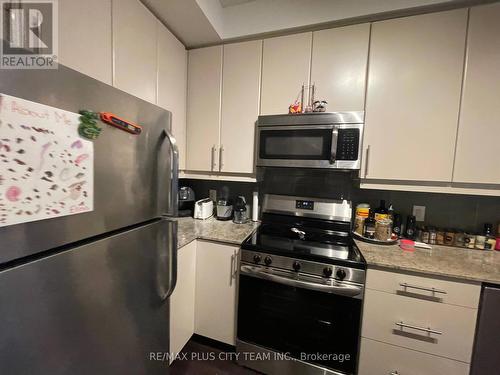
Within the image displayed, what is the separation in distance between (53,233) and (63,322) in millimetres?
245

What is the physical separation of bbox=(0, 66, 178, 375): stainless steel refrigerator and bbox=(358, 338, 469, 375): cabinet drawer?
3.59 ft

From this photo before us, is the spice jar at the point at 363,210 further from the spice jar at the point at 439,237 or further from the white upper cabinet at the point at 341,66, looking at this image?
the white upper cabinet at the point at 341,66

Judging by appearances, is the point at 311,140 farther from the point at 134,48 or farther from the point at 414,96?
the point at 134,48

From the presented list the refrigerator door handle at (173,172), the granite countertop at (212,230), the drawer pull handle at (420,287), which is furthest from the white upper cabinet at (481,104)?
the refrigerator door handle at (173,172)

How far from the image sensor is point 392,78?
133 centimetres

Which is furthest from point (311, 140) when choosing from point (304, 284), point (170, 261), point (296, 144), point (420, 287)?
point (170, 261)

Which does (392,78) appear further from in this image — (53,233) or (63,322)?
(63,322)

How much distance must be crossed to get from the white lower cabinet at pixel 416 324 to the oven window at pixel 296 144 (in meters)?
0.78

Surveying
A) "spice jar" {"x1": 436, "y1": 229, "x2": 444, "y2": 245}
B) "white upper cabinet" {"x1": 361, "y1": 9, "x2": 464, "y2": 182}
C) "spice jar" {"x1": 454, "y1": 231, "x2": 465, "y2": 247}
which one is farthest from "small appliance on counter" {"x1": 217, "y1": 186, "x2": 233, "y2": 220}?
"spice jar" {"x1": 454, "y1": 231, "x2": 465, "y2": 247}

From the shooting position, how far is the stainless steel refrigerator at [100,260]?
479 mm

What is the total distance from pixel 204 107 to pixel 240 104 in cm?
32

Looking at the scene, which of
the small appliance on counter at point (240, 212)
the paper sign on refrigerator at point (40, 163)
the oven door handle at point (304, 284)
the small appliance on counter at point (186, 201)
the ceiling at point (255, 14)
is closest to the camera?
the paper sign on refrigerator at point (40, 163)

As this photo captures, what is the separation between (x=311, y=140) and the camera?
1.44 meters

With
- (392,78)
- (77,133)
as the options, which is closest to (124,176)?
(77,133)
